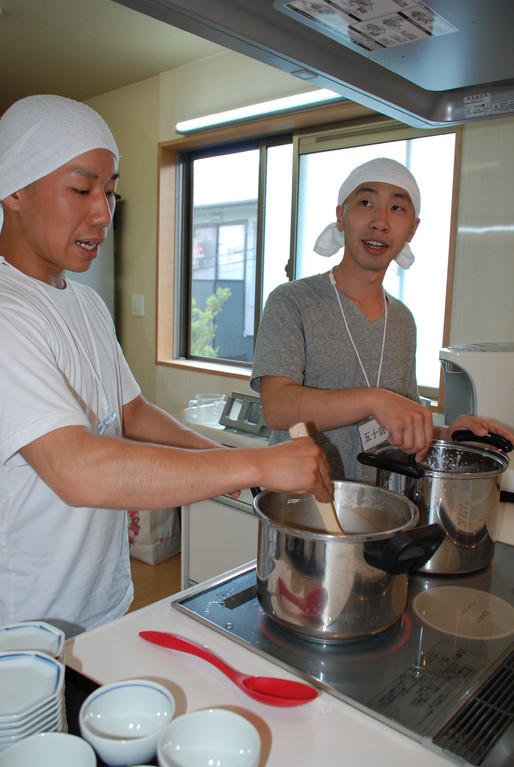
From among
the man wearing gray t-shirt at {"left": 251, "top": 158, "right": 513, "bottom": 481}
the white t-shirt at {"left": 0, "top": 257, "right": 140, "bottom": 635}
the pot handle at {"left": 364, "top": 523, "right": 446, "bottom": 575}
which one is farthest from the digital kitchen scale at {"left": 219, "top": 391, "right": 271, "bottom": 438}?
the pot handle at {"left": 364, "top": 523, "right": 446, "bottom": 575}

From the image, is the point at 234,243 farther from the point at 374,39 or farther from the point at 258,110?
the point at 374,39

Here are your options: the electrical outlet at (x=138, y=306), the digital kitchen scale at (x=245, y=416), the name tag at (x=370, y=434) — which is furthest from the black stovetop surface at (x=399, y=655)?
the electrical outlet at (x=138, y=306)

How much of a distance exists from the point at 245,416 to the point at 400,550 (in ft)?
6.12

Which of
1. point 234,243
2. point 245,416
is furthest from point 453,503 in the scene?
point 234,243

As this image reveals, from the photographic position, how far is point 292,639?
31.8 inches

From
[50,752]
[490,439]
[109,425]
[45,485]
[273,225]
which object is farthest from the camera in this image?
[273,225]

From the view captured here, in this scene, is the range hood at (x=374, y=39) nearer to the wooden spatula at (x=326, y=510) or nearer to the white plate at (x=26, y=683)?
the wooden spatula at (x=326, y=510)

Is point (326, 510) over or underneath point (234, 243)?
underneath

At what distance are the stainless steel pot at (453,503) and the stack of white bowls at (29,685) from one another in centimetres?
58

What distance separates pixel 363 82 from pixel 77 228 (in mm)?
525

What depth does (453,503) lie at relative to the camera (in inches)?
38.9

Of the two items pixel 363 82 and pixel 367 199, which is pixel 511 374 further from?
pixel 363 82

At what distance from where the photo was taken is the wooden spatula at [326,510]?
33.3 inches

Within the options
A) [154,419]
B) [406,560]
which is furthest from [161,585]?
[406,560]
